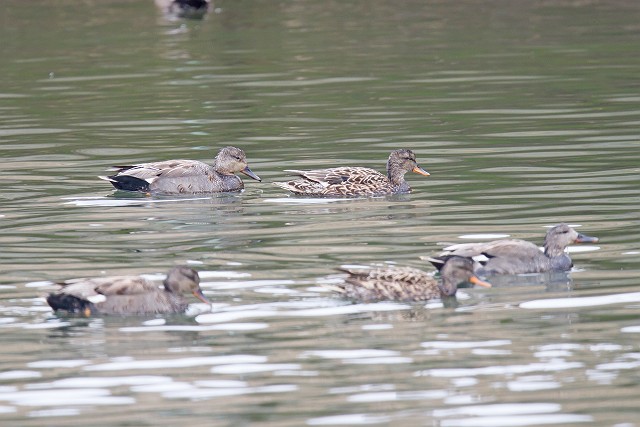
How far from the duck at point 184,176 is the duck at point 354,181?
719mm

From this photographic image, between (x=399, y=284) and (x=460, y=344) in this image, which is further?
(x=399, y=284)

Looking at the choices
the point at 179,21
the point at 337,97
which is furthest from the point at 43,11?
the point at 337,97

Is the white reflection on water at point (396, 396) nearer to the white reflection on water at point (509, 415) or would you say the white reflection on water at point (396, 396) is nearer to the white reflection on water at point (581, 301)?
the white reflection on water at point (509, 415)

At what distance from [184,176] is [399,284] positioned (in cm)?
598

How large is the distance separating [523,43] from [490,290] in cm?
1932

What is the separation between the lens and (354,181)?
54.6ft

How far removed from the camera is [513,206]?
15.6 m

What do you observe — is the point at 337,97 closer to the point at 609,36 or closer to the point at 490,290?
the point at 609,36

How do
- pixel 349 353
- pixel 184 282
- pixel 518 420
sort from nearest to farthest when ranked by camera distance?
pixel 518 420 → pixel 349 353 → pixel 184 282

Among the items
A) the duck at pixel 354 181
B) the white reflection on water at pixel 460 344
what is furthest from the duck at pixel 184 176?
the white reflection on water at pixel 460 344

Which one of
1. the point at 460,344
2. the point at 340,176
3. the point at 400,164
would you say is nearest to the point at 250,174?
the point at 340,176

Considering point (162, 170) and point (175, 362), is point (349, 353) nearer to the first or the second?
point (175, 362)

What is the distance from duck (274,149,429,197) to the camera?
1656 centimetres

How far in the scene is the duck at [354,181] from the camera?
16.6 metres
